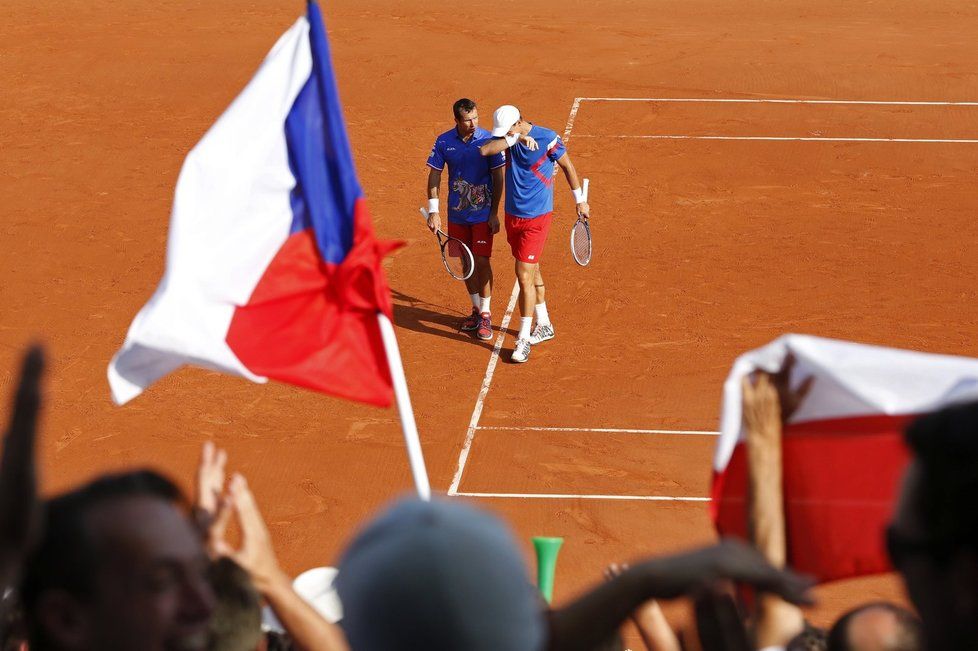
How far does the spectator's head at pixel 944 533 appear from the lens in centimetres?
192

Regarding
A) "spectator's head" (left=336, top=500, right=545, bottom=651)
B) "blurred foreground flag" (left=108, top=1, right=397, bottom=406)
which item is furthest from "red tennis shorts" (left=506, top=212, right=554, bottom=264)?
"spectator's head" (left=336, top=500, right=545, bottom=651)

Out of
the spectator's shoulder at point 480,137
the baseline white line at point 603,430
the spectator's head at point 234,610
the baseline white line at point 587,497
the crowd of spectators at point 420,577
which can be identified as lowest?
the baseline white line at point 587,497

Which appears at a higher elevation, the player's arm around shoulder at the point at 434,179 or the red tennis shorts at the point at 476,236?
the player's arm around shoulder at the point at 434,179

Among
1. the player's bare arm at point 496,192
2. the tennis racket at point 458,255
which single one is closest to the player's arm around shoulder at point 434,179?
the tennis racket at point 458,255

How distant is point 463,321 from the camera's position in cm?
1292

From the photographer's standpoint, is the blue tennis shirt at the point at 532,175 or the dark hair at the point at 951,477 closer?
the dark hair at the point at 951,477

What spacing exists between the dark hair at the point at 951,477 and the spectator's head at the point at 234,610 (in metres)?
1.62

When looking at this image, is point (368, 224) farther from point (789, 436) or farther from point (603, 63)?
point (603, 63)

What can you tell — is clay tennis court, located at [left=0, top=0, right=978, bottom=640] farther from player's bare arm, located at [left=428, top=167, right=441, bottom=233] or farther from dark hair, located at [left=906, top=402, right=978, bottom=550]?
dark hair, located at [left=906, top=402, right=978, bottom=550]

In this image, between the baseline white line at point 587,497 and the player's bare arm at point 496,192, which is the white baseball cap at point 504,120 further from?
the baseline white line at point 587,497

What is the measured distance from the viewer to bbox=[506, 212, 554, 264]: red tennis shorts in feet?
39.2

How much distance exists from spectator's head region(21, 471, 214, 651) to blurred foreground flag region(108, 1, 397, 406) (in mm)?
2740

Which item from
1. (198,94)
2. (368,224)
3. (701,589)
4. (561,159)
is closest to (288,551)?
(368,224)

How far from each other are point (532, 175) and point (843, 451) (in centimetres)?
827
